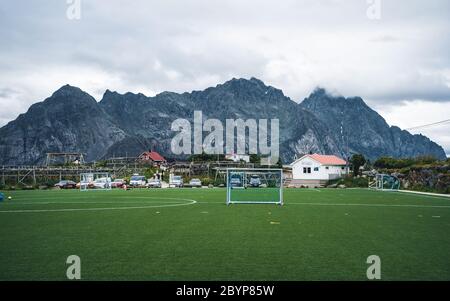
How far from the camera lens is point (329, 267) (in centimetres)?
777

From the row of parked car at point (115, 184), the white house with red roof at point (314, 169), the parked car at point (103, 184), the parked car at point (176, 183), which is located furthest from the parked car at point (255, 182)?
the white house with red roof at point (314, 169)

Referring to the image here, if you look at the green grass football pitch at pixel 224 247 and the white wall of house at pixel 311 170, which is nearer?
the green grass football pitch at pixel 224 247

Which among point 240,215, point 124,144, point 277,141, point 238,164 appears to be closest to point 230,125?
point 277,141

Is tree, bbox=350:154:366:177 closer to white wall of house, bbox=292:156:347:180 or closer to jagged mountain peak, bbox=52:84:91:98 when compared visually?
white wall of house, bbox=292:156:347:180

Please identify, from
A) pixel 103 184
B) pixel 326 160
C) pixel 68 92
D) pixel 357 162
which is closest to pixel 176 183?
pixel 103 184

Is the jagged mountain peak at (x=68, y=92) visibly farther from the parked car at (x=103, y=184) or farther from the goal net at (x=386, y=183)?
the goal net at (x=386, y=183)

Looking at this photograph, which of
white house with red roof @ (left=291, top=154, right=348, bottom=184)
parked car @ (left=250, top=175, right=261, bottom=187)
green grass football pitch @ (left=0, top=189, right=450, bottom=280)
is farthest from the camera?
white house with red roof @ (left=291, top=154, right=348, bottom=184)

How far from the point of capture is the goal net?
4619 cm

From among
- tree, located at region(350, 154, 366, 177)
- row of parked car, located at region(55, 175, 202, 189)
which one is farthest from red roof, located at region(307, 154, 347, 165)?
row of parked car, located at region(55, 175, 202, 189)

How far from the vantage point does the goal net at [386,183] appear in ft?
152

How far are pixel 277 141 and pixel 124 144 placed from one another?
58.1 metres

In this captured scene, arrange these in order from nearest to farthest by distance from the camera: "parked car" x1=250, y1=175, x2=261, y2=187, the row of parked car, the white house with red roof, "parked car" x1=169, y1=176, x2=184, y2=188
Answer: the row of parked car → "parked car" x1=250, y1=175, x2=261, y2=187 → "parked car" x1=169, y1=176, x2=184, y2=188 → the white house with red roof

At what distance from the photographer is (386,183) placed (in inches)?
1933

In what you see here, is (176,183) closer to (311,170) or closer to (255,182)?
(255,182)
